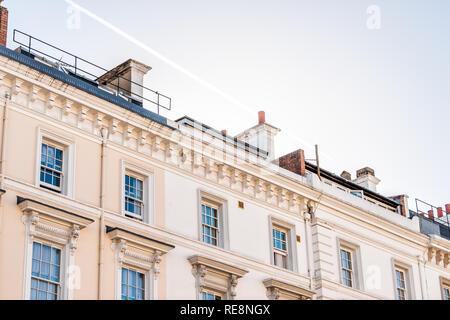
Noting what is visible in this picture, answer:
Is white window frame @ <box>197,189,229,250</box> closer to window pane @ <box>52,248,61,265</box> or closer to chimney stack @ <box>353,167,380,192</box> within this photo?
window pane @ <box>52,248,61,265</box>

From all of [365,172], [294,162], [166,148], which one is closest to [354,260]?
[294,162]

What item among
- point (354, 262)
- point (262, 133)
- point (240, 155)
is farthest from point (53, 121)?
point (354, 262)

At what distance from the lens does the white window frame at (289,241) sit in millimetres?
38031

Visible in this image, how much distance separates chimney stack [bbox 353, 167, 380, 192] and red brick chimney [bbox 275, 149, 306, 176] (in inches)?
386

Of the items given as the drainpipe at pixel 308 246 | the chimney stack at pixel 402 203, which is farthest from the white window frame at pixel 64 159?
the chimney stack at pixel 402 203

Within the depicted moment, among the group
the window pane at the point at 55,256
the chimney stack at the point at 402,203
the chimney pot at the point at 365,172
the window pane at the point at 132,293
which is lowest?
the window pane at the point at 132,293

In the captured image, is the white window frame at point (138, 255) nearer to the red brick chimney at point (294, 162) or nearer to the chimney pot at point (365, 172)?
the red brick chimney at point (294, 162)

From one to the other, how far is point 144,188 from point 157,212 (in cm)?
104

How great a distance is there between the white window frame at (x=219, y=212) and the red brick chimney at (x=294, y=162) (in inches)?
238

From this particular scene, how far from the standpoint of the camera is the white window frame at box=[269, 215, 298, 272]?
38.0 meters

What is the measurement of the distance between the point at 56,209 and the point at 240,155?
967cm

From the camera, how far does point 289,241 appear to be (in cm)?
3903

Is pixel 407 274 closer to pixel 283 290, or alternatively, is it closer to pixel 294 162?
pixel 294 162
